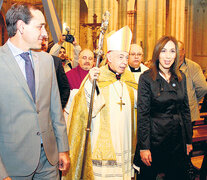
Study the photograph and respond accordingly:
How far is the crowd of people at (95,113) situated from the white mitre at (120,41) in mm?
12

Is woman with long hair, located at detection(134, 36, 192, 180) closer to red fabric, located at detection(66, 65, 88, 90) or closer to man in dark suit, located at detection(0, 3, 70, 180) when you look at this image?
man in dark suit, located at detection(0, 3, 70, 180)

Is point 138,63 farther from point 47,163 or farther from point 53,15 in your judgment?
point 47,163

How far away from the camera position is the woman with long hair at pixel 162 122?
8.59 ft

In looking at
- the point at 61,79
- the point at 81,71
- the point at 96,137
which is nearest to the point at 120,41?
the point at 61,79

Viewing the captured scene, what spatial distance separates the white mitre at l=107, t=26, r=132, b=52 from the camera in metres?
2.98

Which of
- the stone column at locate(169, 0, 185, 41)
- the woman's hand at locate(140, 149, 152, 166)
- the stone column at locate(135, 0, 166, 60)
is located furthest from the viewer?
the stone column at locate(169, 0, 185, 41)

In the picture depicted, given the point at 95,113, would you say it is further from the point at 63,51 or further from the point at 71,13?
the point at 71,13

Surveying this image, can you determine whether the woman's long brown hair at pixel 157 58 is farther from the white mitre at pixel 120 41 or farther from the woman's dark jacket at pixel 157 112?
the white mitre at pixel 120 41

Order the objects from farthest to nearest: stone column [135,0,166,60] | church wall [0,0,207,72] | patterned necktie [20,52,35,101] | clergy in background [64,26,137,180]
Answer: stone column [135,0,166,60] → church wall [0,0,207,72] → clergy in background [64,26,137,180] → patterned necktie [20,52,35,101]

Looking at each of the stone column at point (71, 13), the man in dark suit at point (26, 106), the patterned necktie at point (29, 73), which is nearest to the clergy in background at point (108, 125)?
the man in dark suit at point (26, 106)

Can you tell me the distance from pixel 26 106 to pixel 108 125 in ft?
4.44

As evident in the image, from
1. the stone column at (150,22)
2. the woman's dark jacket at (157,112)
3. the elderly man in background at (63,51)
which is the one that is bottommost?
the woman's dark jacket at (157,112)

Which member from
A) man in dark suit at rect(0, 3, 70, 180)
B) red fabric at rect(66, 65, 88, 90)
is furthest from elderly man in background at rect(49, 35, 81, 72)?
man in dark suit at rect(0, 3, 70, 180)

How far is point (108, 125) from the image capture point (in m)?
2.99
